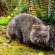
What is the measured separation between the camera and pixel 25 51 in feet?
16.9

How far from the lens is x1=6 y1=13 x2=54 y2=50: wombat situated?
495 centimetres

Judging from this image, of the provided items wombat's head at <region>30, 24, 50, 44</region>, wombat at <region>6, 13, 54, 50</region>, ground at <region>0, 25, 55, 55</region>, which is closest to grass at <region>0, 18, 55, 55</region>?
ground at <region>0, 25, 55, 55</region>

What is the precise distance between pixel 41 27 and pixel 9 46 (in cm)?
84

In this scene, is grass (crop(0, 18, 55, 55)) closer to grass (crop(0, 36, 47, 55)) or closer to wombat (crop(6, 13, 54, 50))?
grass (crop(0, 36, 47, 55))

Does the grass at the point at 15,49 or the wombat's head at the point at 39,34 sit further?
the grass at the point at 15,49

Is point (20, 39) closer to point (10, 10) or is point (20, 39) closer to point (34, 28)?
point (34, 28)

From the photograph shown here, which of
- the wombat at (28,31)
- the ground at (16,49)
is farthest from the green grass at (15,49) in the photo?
the wombat at (28,31)

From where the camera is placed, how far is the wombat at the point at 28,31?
495 cm

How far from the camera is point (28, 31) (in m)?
5.23

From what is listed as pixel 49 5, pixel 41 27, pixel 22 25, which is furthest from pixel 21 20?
pixel 49 5

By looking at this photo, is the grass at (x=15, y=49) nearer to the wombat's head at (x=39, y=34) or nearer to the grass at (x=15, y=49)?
the grass at (x=15, y=49)

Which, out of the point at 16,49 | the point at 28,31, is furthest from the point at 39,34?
the point at 16,49

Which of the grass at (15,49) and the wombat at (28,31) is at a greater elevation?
the wombat at (28,31)

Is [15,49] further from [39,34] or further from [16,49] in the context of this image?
[39,34]
